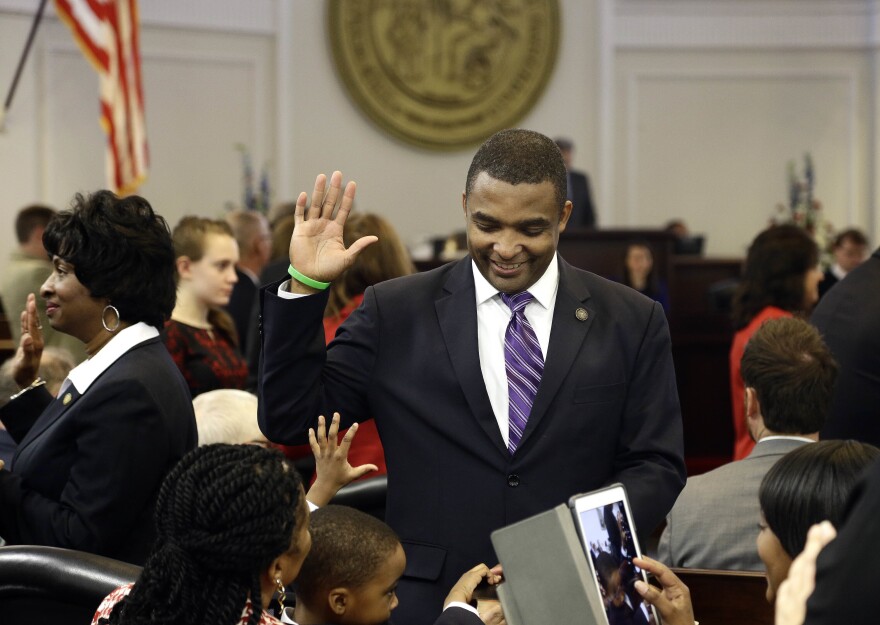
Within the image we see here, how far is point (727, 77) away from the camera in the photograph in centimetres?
1050

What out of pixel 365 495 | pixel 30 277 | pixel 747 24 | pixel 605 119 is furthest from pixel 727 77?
pixel 365 495

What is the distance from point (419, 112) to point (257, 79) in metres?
1.37

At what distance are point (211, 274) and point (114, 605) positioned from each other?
91.0 inches

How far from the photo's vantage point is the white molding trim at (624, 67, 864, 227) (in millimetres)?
10430

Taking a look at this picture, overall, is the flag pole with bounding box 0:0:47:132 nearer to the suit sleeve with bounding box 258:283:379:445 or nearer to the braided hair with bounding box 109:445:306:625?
the suit sleeve with bounding box 258:283:379:445

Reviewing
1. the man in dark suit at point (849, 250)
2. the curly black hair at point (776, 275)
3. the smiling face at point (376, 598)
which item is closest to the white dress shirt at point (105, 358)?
the smiling face at point (376, 598)

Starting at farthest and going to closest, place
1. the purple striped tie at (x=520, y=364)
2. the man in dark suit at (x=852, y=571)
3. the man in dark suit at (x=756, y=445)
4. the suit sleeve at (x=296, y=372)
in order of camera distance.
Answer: the man in dark suit at (x=756, y=445) → the purple striped tie at (x=520, y=364) → the suit sleeve at (x=296, y=372) → the man in dark suit at (x=852, y=571)

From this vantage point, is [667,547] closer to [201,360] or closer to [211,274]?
[201,360]

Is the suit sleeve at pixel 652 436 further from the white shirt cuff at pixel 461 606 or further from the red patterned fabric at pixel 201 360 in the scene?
the red patterned fabric at pixel 201 360

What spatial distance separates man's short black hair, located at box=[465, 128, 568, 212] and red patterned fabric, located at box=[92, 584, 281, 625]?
847 mm

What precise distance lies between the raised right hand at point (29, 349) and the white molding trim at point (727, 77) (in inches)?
312

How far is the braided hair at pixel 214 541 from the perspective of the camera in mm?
1766

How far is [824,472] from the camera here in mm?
1849

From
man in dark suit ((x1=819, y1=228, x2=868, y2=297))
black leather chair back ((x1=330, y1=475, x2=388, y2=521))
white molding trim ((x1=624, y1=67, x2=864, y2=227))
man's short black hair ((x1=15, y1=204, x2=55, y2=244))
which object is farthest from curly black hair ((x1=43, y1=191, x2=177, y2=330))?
white molding trim ((x1=624, y1=67, x2=864, y2=227))
